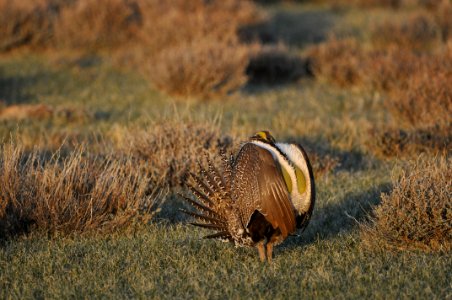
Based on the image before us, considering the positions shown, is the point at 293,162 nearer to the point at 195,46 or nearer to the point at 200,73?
the point at 200,73

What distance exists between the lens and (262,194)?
4098 mm

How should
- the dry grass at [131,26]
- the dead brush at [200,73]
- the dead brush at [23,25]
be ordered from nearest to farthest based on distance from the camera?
the dead brush at [200,73]
the dry grass at [131,26]
the dead brush at [23,25]

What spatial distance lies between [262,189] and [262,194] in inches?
1.2

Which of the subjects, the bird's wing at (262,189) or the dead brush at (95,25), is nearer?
the bird's wing at (262,189)

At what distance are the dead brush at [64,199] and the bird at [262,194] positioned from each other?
0.96 metres

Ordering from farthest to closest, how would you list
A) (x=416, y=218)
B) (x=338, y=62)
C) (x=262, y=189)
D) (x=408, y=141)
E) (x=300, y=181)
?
Answer: (x=338, y=62) < (x=408, y=141) < (x=416, y=218) < (x=300, y=181) < (x=262, y=189)

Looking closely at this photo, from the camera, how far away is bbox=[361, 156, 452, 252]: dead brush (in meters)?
4.70

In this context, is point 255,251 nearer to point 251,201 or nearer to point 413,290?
point 251,201

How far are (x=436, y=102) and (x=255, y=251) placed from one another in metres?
4.55

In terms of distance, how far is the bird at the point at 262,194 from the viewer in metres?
4.06

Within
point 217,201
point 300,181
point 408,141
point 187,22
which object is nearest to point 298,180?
point 300,181

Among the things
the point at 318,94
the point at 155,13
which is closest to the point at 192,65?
the point at 318,94

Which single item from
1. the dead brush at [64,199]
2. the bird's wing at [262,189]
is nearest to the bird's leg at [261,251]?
the bird's wing at [262,189]

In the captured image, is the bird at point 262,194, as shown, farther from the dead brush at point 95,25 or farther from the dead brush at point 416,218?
the dead brush at point 95,25
